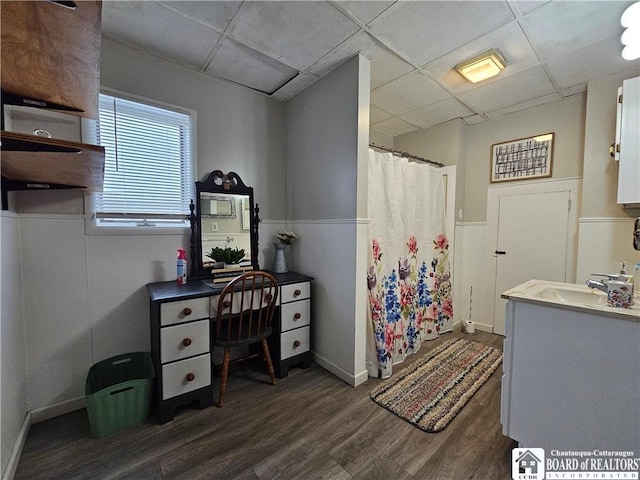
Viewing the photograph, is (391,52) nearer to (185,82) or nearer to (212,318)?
(185,82)

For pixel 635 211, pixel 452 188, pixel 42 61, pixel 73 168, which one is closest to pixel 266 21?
pixel 42 61

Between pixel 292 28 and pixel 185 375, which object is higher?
pixel 292 28

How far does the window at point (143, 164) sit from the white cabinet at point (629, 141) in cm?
314

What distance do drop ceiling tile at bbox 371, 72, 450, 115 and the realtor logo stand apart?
2562 mm

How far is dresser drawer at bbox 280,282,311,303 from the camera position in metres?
2.09

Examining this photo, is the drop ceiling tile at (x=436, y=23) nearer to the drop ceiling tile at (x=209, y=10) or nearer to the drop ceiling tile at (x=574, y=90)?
the drop ceiling tile at (x=209, y=10)

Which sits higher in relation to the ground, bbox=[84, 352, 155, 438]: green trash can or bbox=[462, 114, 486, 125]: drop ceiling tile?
bbox=[462, 114, 486, 125]: drop ceiling tile

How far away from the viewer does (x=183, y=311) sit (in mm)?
1634

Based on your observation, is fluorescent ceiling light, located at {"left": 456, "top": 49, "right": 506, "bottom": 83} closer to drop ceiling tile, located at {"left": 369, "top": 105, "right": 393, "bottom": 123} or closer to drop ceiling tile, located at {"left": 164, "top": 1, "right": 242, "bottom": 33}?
drop ceiling tile, located at {"left": 369, "top": 105, "right": 393, "bottom": 123}

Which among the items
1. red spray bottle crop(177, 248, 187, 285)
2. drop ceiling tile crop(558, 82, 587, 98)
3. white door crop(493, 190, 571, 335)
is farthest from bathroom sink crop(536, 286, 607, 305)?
red spray bottle crop(177, 248, 187, 285)

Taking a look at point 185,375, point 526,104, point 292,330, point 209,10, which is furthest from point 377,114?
point 185,375

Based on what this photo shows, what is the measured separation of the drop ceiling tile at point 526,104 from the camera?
2.47m

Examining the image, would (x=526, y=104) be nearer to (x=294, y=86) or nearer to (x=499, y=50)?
(x=499, y=50)

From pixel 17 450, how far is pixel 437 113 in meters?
3.99
